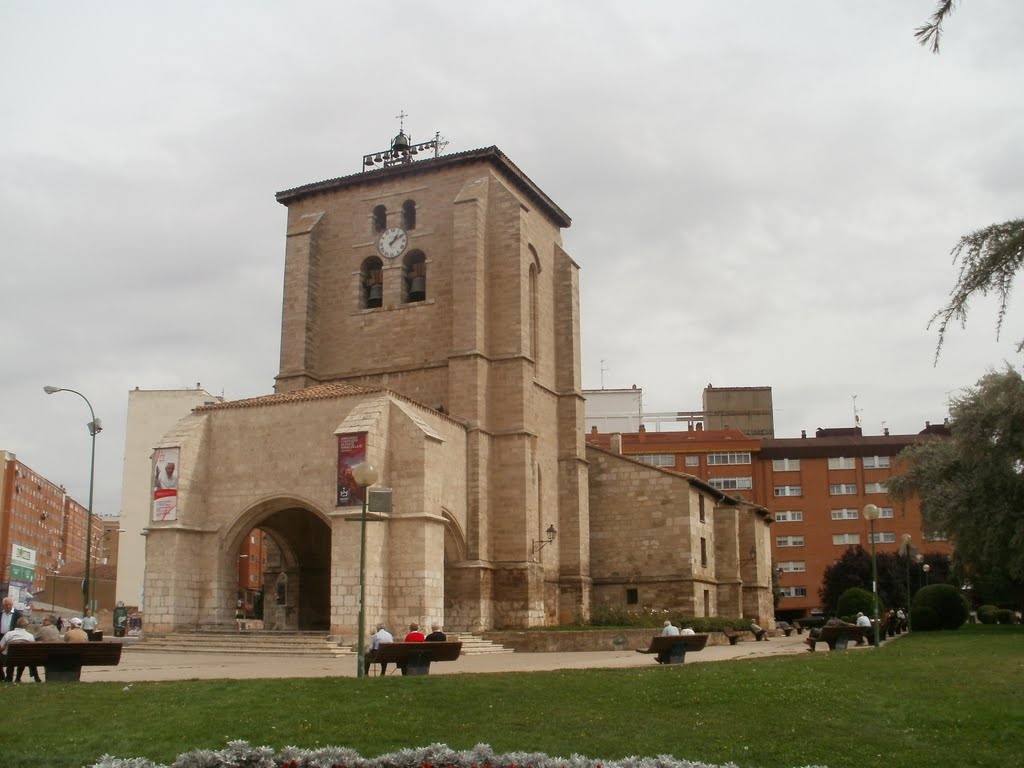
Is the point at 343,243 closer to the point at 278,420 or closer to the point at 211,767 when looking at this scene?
the point at 278,420

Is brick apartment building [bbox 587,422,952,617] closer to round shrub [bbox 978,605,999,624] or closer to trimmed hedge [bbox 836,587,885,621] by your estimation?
round shrub [bbox 978,605,999,624]

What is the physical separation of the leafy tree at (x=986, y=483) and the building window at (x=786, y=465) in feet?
130

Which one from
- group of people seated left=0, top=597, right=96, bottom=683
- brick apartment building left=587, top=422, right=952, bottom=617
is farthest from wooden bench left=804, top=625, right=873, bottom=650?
brick apartment building left=587, top=422, right=952, bottom=617

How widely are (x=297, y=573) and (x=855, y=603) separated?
869 inches

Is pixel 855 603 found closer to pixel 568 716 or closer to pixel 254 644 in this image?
pixel 254 644

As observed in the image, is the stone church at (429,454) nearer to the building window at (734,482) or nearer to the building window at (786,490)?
the building window at (734,482)

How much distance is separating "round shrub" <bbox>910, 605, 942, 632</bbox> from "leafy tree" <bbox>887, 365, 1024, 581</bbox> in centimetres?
203

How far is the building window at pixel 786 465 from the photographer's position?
246 feet

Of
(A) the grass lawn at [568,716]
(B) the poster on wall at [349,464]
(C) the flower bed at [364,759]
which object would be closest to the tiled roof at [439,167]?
(B) the poster on wall at [349,464]

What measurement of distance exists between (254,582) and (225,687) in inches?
2990

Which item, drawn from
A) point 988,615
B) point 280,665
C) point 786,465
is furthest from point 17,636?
point 786,465

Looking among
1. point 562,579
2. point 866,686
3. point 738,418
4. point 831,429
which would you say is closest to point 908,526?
point 831,429

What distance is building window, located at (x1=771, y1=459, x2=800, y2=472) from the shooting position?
7512cm

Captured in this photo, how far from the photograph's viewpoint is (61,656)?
582 inches
